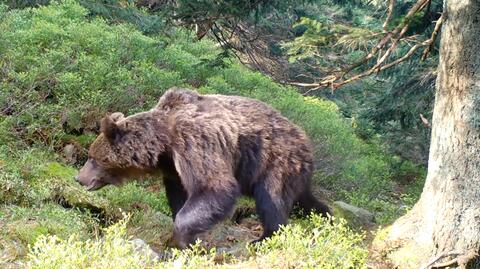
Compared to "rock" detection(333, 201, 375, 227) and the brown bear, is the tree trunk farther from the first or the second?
"rock" detection(333, 201, 375, 227)

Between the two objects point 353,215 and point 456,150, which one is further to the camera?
point 353,215

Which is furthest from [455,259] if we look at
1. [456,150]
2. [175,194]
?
[175,194]

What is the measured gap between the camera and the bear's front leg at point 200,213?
628 centimetres

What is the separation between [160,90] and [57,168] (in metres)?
2.64

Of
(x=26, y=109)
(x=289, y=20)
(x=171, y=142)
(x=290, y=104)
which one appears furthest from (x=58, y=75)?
(x=289, y=20)

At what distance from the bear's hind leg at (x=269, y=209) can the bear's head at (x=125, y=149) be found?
115 cm

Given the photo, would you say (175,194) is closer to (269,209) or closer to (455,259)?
(269,209)

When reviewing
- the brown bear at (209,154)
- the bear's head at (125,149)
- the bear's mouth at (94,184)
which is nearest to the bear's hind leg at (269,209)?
the brown bear at (209,154)

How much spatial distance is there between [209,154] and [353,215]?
270 cm

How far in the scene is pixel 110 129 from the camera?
6730mm

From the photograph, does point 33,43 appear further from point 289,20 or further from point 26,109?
point 289,20

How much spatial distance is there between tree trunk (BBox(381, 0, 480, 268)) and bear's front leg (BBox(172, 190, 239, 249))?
1926mm

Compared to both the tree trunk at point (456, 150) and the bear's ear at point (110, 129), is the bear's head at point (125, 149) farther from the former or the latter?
the tree trunk at point (456, 150)

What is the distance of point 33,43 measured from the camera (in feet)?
32.4
